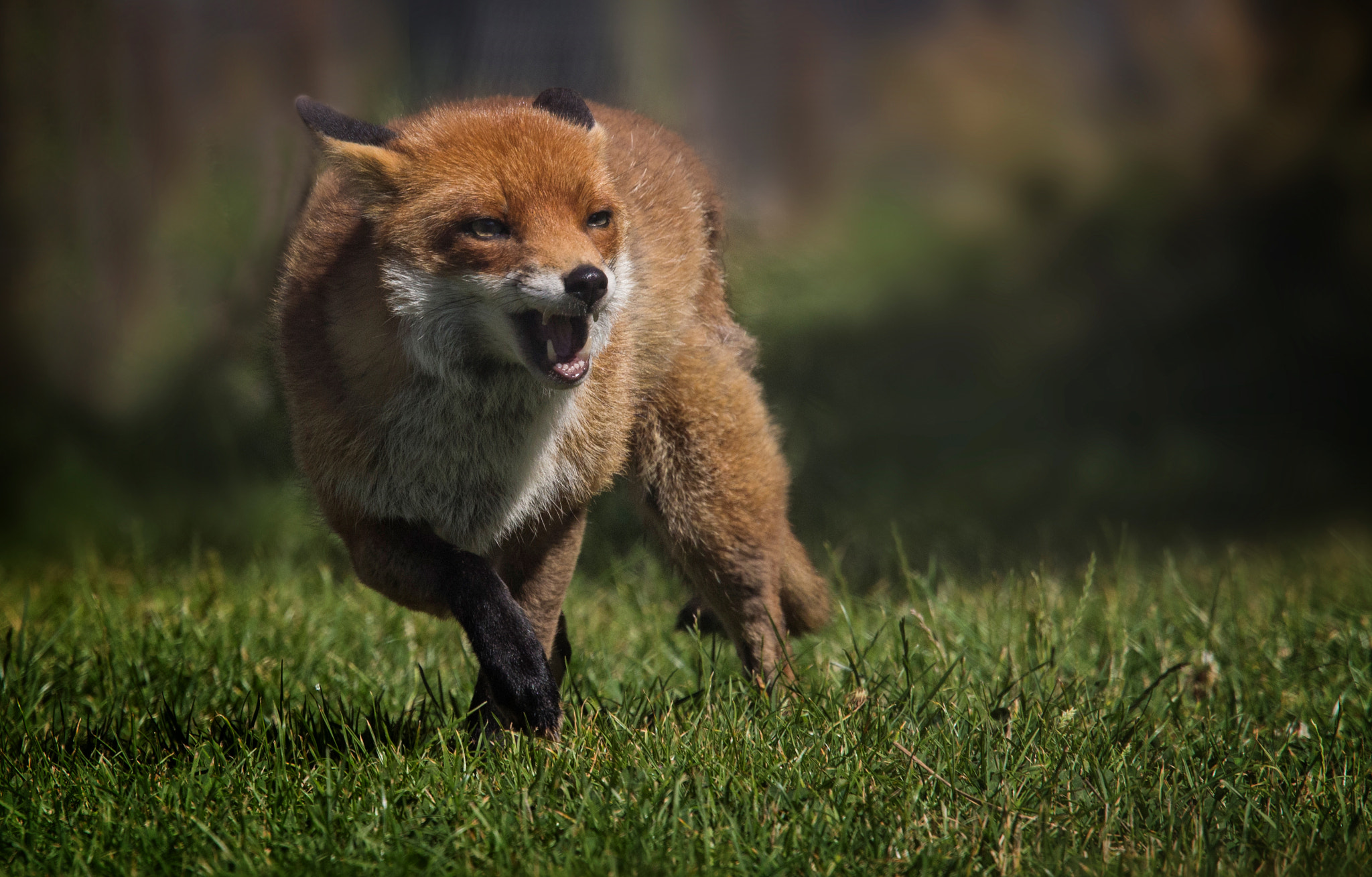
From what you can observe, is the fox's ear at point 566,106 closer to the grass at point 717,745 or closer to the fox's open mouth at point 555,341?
the fox's open mouth at point 555,341

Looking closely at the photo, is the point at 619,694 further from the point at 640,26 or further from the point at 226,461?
the point at 640,26

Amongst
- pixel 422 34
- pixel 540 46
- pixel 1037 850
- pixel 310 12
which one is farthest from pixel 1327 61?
pixel 1037 850

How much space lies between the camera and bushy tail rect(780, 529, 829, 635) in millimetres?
4055

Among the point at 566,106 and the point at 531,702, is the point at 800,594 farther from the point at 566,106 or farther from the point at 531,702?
A: the point at 566,106

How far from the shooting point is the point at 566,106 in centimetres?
335

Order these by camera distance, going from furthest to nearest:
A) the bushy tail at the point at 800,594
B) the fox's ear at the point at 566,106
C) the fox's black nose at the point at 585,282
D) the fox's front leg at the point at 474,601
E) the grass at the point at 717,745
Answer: the bushy tail at the point at 800,594 → the fox's ear at the point at 566,106 → the fox's front leg at the point at 474,601 → the fox's black nose at the point at 585,282 → the grass at the point at 717,745

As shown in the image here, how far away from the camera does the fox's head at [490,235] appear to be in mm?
2912

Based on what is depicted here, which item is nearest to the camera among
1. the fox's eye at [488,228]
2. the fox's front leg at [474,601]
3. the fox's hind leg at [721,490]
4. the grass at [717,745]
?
the grass at [717,745]

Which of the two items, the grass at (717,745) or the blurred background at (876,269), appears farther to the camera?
the blurred background at (876,269)

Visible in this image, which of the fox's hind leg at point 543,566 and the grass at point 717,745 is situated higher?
the fox's hind leg at point 543,566

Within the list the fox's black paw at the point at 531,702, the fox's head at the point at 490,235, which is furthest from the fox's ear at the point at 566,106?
the fox's black paw at the point at 531,702

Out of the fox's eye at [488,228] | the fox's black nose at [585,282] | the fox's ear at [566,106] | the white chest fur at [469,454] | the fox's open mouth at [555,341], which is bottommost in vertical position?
the white chest fur at [469,454]

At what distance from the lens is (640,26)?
6824 millimetres

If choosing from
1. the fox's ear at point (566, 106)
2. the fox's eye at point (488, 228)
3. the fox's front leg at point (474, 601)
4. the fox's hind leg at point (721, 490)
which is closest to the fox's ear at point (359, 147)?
the fox's eye at point (488, 228)
